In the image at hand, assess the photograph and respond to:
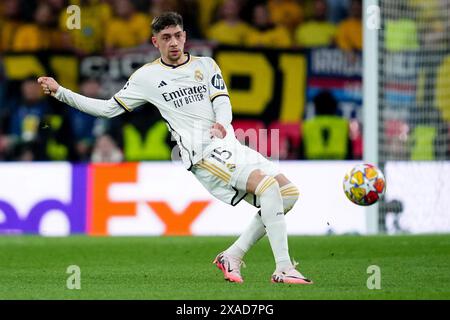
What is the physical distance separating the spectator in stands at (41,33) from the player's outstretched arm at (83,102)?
927 centimetres

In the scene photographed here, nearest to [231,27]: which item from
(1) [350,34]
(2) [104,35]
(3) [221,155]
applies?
(1) [350,34]

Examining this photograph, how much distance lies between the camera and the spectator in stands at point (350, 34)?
1775 cm

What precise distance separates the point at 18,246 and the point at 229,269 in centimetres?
478

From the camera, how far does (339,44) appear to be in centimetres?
1778

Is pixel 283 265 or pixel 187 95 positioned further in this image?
pixel 187 95

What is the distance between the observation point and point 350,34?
17.9 m

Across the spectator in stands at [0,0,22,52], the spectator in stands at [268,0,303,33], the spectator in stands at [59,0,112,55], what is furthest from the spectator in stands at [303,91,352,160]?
the spectator in stands at [0,0,22,52]

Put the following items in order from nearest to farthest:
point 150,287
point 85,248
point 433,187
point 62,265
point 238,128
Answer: point 150,287
point 62,265
point 85,248
point 433,187
point 238,128

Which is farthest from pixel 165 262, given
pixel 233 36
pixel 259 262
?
pixel 233 36

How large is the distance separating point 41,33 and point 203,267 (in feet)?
30.0

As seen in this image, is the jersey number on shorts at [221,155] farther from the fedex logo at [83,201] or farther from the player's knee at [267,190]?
the fedex logo at [83,201]

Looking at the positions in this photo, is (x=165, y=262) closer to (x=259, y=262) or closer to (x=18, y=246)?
(x=259, y=262)

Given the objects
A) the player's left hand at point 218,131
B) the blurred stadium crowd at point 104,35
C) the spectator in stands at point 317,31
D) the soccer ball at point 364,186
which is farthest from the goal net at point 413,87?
the player's left hand at point 218,131

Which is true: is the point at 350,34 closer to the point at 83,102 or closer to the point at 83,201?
the point at 83,201
